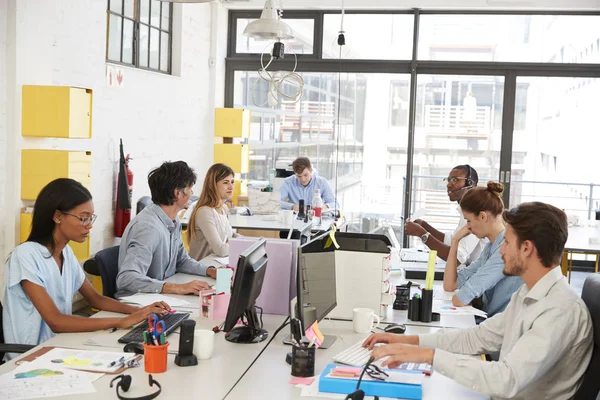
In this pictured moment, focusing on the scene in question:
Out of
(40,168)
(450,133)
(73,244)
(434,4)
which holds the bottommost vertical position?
(73,244)

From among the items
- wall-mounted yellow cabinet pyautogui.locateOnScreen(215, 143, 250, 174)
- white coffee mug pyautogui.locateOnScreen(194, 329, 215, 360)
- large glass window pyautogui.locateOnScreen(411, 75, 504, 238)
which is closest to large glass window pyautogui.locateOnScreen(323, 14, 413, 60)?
large glass window pyautogui.locateOnScreen(411, 75, 504, 238)

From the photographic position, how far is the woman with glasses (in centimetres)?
267

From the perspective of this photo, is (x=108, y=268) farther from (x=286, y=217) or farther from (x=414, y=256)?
(x=286, y=217)

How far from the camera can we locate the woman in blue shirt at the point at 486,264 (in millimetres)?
3352

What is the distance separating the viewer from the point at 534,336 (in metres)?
2.13

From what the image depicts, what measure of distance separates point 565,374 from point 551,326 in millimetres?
209

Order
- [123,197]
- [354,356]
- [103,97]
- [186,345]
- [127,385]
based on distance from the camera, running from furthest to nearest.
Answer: [123,197]
[103,97]
[354,356]
[186,345]
[127,385]

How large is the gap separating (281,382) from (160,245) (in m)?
1.63

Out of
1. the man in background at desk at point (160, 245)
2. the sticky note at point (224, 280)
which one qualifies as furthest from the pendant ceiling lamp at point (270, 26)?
the sticky note at point (224, 280)

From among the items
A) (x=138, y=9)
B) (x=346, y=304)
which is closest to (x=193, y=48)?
(x=138, y=9)

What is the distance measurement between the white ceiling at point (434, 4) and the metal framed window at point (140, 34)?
81 centimetres

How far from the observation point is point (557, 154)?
809 centimetres

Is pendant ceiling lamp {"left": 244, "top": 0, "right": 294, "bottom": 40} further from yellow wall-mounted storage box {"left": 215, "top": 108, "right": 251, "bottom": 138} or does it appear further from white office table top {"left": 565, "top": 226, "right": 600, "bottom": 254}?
yellow wall-mounted storage box {"left": 215, "top": 108, "right": 251, "bottom": 138}

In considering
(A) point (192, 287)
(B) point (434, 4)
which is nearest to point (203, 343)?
(A) point (192, 287)
